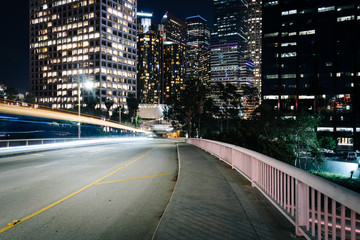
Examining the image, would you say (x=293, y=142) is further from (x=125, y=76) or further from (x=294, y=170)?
(x=125, y=76)

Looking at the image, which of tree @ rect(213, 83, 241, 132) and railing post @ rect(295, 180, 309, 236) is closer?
railing post @ rect(295, 180, 309, 236)

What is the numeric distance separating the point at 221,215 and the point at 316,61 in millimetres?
110746

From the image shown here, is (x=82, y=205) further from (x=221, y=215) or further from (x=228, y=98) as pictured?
(x=228, y=98)

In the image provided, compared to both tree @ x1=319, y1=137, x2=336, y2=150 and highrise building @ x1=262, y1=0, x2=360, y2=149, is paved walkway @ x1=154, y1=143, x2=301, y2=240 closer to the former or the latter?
tree @ x1=319, y1=137, x2=336, y2=150

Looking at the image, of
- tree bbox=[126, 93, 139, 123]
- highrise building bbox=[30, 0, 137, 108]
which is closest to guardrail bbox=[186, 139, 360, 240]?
tree bbox=[126, 93, 139, 123]

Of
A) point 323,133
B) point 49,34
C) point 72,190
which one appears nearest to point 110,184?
point 72,190

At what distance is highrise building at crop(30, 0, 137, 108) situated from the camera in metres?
132

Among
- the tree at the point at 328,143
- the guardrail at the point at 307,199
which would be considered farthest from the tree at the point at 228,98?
the guardrail at the point at 307,199

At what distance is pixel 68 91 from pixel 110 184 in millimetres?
141200

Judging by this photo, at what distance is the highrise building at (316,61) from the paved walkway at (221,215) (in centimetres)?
8705

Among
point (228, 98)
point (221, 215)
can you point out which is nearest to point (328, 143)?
point (228, 98)

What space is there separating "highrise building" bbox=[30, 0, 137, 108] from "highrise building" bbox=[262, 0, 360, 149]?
269ft

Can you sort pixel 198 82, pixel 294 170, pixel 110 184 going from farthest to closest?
1. pixel 198 82
2. pixel 110 184
3. pixel 294 170

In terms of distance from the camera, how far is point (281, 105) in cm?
10175
